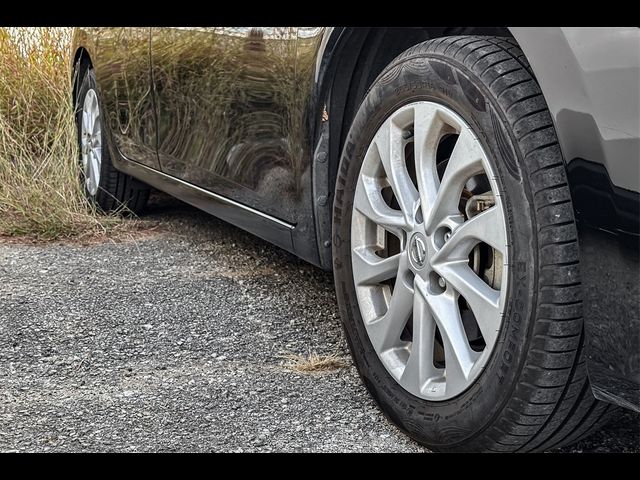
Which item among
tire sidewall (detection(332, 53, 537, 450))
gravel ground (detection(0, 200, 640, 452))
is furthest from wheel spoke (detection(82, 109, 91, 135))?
tire sidewall (detection(332, 53, 537, 450))

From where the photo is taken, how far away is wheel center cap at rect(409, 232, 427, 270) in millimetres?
2133

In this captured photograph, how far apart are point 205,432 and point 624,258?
117 centimetres

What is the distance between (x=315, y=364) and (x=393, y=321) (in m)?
0.56

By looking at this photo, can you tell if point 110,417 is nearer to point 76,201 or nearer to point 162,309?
point 162,309

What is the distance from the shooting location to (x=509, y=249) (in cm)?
184

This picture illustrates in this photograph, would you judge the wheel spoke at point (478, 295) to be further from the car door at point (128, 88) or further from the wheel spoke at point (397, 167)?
the car door at point (128, 88)

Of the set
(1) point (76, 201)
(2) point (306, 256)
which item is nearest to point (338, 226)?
(2) point (306, 256)

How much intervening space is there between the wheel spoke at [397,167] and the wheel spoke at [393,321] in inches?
6.7

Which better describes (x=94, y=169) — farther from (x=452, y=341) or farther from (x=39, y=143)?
(x=452, y=341)

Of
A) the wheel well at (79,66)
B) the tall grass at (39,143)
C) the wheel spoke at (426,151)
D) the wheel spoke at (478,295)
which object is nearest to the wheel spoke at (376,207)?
the wheel spoke at (426,151)

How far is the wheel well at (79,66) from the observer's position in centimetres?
496

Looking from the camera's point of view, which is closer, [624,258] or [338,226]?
[624,258]

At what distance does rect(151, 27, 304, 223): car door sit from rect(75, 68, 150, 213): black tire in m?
1.24
